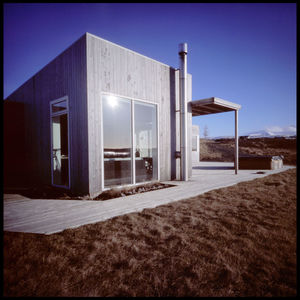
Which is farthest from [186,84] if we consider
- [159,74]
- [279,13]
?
[279,13]

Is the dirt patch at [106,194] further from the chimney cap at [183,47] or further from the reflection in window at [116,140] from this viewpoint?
the chimney cap at [183,47]

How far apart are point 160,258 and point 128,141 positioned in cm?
375

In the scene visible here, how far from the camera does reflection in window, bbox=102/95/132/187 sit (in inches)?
183

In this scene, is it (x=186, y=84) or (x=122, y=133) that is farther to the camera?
(x=186, y=84)

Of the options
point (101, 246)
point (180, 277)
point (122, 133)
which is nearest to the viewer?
point (180, 277)

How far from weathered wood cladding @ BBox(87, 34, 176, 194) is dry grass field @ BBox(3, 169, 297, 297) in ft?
7.21

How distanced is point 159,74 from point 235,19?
3.06 meters

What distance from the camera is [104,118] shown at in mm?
4594

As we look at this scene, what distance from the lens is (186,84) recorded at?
6004 millimetres

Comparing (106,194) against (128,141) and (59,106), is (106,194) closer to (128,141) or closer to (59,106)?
(128,141)

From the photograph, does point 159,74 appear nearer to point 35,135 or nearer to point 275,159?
point 35,135

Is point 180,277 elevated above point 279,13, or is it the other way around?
point 279,13

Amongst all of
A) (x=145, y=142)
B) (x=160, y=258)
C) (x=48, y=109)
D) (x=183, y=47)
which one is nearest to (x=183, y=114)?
(x=145, y=142)

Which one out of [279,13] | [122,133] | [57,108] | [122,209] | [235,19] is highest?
[235,19]
